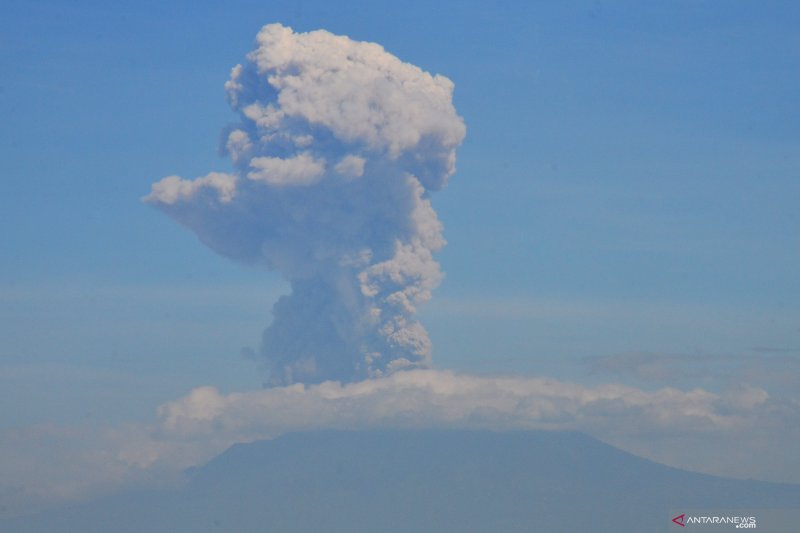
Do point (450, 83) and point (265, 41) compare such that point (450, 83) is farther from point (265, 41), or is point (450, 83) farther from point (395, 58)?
point (265, 41)

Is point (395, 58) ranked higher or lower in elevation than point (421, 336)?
higher

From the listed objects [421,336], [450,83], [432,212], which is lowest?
[421,336]

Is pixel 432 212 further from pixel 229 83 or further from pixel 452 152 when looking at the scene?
pixel 229 83

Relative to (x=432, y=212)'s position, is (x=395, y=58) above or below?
above

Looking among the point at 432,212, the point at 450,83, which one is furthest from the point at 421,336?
the point at 450,83

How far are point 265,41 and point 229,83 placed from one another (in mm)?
4366

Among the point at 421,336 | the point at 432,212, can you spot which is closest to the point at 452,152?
the point at 432,212

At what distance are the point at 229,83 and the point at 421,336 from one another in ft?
71.5

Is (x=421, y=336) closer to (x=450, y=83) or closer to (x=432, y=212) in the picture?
(x=432, y=212)

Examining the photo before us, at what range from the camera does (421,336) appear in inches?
3939

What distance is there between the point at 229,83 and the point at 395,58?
1135 cm

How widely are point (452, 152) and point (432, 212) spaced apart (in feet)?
14.4

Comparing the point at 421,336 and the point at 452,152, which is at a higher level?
the point at 452,152

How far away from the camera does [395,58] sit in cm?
9681
